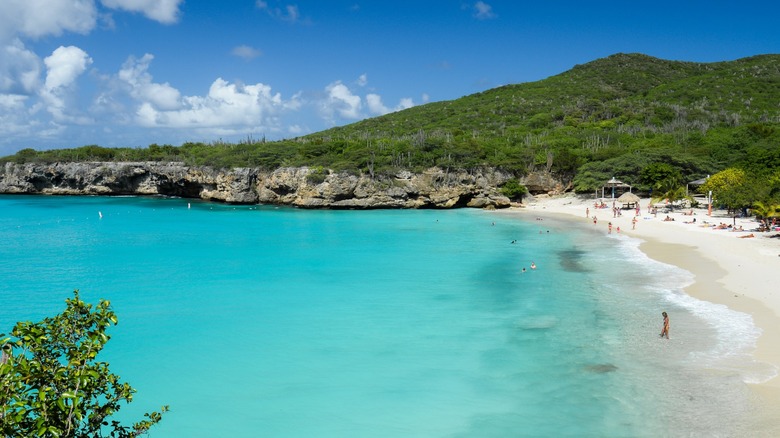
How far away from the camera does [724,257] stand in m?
26.0

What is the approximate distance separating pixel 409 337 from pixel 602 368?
571cm

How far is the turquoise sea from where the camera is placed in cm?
1152

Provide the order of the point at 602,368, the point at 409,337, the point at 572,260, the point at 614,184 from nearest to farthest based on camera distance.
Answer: the point at 602,368 < the point at 409,337 < the point at 572,260 < the point at 614,184

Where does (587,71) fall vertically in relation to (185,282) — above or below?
above

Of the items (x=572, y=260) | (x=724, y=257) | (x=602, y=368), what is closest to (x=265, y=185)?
(x=572, y=260)

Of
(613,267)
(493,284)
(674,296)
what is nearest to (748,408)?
(674,296)

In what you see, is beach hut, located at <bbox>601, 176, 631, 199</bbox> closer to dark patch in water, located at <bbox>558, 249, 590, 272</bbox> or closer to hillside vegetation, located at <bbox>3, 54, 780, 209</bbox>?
hillside vegetation, located at <bbox>3, 54, 780, 209</bbox>

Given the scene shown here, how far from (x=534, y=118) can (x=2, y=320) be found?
88.5 meters

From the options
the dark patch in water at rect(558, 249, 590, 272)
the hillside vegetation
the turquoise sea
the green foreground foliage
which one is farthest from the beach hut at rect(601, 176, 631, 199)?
the green foreground foliage

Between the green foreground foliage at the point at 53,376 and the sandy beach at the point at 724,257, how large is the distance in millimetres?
11487

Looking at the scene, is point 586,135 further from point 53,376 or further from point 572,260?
point 53,376

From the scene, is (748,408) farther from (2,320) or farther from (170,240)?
(170,240)

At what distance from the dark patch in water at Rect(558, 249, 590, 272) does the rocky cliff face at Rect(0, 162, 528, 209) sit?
88.1ft

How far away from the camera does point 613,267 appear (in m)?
25.4
